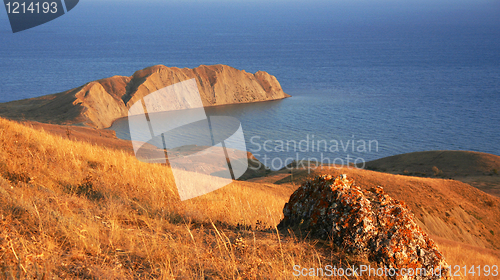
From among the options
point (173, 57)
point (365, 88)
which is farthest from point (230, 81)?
point (173, 57)

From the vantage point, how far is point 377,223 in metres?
3.49

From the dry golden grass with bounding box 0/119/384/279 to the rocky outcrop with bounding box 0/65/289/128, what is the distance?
3234 cm

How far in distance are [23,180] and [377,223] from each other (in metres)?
4.81

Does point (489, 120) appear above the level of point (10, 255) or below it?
below

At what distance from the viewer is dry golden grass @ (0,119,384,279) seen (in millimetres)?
2625

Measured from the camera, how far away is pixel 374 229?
11.3ft

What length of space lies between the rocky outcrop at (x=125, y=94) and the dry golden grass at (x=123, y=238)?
3234cm

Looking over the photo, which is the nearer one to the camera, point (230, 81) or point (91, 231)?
point (91, 231)

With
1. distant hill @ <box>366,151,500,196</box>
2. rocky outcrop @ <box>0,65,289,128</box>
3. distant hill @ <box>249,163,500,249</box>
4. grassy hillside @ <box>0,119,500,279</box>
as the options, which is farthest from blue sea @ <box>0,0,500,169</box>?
grassy hillside @ <box>0,119,500,279</box>

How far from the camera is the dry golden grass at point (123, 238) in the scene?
2625mm

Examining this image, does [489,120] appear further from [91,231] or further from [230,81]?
[91,231]

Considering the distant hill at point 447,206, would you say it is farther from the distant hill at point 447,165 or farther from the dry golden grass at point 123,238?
the dry golden grass at point 123,238

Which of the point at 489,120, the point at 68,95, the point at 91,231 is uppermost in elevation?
the point at 91,231

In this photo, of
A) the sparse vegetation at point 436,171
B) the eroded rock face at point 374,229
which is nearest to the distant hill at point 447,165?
the sparse vegetation at point 436,171
